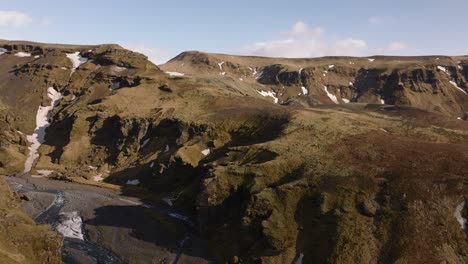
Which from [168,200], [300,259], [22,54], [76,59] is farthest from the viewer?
[22,54]

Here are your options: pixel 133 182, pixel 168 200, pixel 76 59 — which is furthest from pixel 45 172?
pixel 76 59

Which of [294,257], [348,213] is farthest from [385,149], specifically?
[294,257]

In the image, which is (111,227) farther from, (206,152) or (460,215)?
(460,215)

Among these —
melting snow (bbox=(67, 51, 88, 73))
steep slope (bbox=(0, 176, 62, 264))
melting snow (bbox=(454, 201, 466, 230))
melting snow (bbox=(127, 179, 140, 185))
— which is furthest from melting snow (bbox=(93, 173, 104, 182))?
melting snow (bbox=(454, 201, 466, 230))

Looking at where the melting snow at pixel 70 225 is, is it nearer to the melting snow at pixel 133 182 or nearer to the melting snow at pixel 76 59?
the melting snow at pixel 133 182

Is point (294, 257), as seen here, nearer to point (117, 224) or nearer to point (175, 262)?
point (175, 262)
